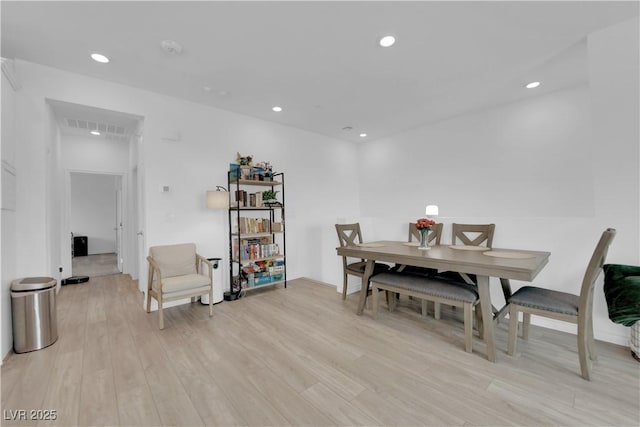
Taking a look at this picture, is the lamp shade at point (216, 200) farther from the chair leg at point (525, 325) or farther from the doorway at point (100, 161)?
the chair leg at point (525, 325)

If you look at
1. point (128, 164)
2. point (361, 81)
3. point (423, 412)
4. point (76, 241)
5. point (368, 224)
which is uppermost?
point (361, 81)

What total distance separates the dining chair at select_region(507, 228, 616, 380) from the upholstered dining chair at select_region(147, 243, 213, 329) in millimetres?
3101

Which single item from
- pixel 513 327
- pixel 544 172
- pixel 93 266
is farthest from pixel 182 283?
pixel 93 266

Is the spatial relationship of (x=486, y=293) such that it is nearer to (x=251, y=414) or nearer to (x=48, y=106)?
(x=251, y=414)

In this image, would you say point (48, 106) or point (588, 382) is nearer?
point (588, 382)

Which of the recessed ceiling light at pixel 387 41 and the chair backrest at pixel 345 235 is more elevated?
the recessed ceiling light at pixel 387 41

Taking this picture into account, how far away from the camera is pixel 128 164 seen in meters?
5.34

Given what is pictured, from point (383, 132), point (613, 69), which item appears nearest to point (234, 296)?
point (383, 132)

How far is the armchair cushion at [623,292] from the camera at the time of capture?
189cm

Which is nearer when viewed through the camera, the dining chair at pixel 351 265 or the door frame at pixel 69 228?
the dining chair at pixel 351 265

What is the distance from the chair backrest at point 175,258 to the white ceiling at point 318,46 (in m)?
2.05

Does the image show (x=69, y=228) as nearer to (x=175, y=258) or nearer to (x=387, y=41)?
(x=175, y=258)

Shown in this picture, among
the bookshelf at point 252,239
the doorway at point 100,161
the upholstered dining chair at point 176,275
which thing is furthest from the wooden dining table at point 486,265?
the doorway at point 100,161

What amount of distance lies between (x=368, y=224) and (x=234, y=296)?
92.0 inches
